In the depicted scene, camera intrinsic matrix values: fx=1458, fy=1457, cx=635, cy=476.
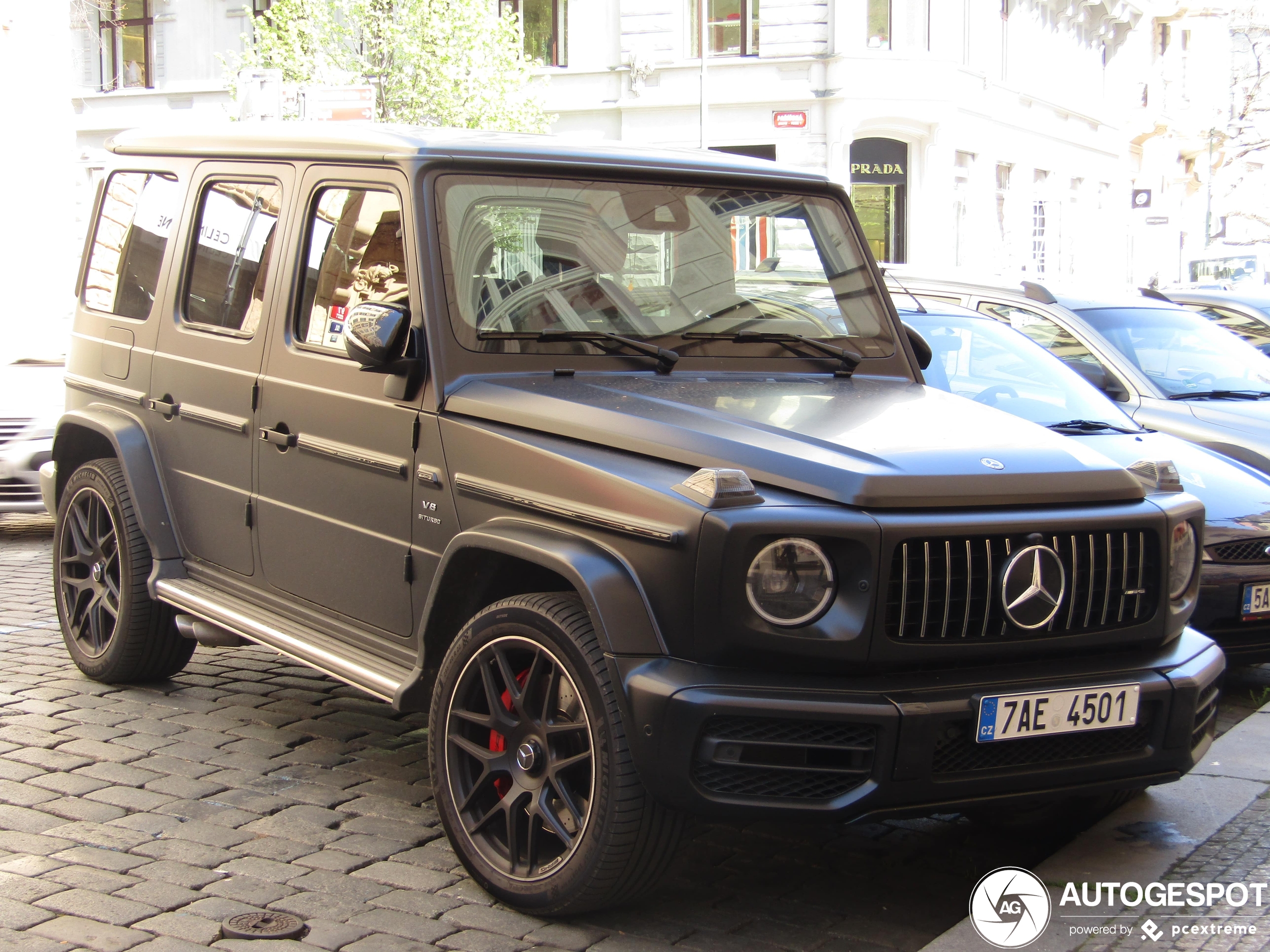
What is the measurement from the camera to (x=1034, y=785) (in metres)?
3.51

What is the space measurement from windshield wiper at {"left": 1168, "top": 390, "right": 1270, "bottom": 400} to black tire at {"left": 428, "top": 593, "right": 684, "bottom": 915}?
19.4ft

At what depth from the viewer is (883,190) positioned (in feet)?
101

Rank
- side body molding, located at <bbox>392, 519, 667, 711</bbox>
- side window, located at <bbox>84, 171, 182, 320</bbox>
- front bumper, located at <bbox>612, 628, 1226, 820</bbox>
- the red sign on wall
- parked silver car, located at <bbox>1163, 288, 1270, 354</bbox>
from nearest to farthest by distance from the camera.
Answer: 1. front bumper, located at <bbox>612, 628, 1226, 820</bbox>
2. side body molding, located at <bbox>392, 519, 667, 711</bbox>
3. side window, located at <bbox>84, 171, 182, 320</bbox>
4. parked silver car, located at <bbox>1163, 288, 1270, 354</bbox>
5. the red sign on wall

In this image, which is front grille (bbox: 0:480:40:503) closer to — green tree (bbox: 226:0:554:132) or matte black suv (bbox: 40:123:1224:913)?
matte black suv (bbox: 40:123:1224:913)

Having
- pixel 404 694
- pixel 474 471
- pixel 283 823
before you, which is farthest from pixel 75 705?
pixel 474 471

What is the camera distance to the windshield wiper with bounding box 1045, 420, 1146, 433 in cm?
679

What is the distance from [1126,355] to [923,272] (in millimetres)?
1297

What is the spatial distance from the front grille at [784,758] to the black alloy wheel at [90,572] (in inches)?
131

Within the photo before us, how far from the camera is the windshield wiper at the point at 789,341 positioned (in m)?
4.56

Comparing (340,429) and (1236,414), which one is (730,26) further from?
(340,429)

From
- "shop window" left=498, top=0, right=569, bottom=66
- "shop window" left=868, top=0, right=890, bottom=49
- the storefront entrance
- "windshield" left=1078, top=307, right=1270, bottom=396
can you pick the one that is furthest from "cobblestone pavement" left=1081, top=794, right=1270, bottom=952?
"shop window" left=498, top=0, right=569, bottom=66

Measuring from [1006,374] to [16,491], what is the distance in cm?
661

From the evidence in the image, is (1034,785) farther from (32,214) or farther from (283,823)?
(32,214)

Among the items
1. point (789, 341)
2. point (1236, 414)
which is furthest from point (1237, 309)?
point (789, 341)
